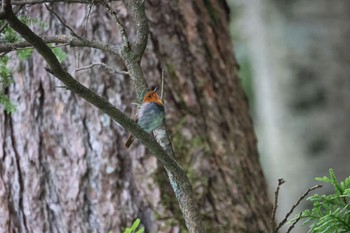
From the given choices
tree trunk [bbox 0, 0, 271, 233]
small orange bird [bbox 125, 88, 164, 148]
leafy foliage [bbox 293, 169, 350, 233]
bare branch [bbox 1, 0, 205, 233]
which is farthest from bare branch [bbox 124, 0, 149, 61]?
tree trunk [bbox 0, 0, 271, 233]

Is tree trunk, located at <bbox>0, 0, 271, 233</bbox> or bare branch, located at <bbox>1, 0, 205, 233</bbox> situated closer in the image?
bare branch, located at <bbox>1, 0, 205, 233</bbox>

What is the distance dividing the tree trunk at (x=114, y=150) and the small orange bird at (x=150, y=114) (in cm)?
91

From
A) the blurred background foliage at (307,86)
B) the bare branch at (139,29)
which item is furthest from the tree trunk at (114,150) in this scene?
the blurred background foliage at (307,86)

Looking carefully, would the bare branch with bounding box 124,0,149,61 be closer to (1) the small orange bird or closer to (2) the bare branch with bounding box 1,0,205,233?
(2) the bare branch with bounding box 1,0,205,233

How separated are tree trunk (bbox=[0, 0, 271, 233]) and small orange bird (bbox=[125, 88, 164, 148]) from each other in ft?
2.98

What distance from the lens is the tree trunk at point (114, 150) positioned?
7.93 ft

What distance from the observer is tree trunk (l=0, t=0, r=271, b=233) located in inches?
95.2

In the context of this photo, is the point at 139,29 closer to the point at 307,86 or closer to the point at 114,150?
the point at 114,150

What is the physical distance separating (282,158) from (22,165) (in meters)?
Result: 3.07

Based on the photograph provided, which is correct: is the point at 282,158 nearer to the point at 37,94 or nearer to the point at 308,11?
the point at 308,11

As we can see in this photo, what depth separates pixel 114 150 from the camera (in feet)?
8.16

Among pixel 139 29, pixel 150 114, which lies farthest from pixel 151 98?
pixel 139 29

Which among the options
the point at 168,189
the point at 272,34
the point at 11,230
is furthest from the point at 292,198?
the point at 11,230

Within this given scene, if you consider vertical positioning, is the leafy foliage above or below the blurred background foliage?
below
